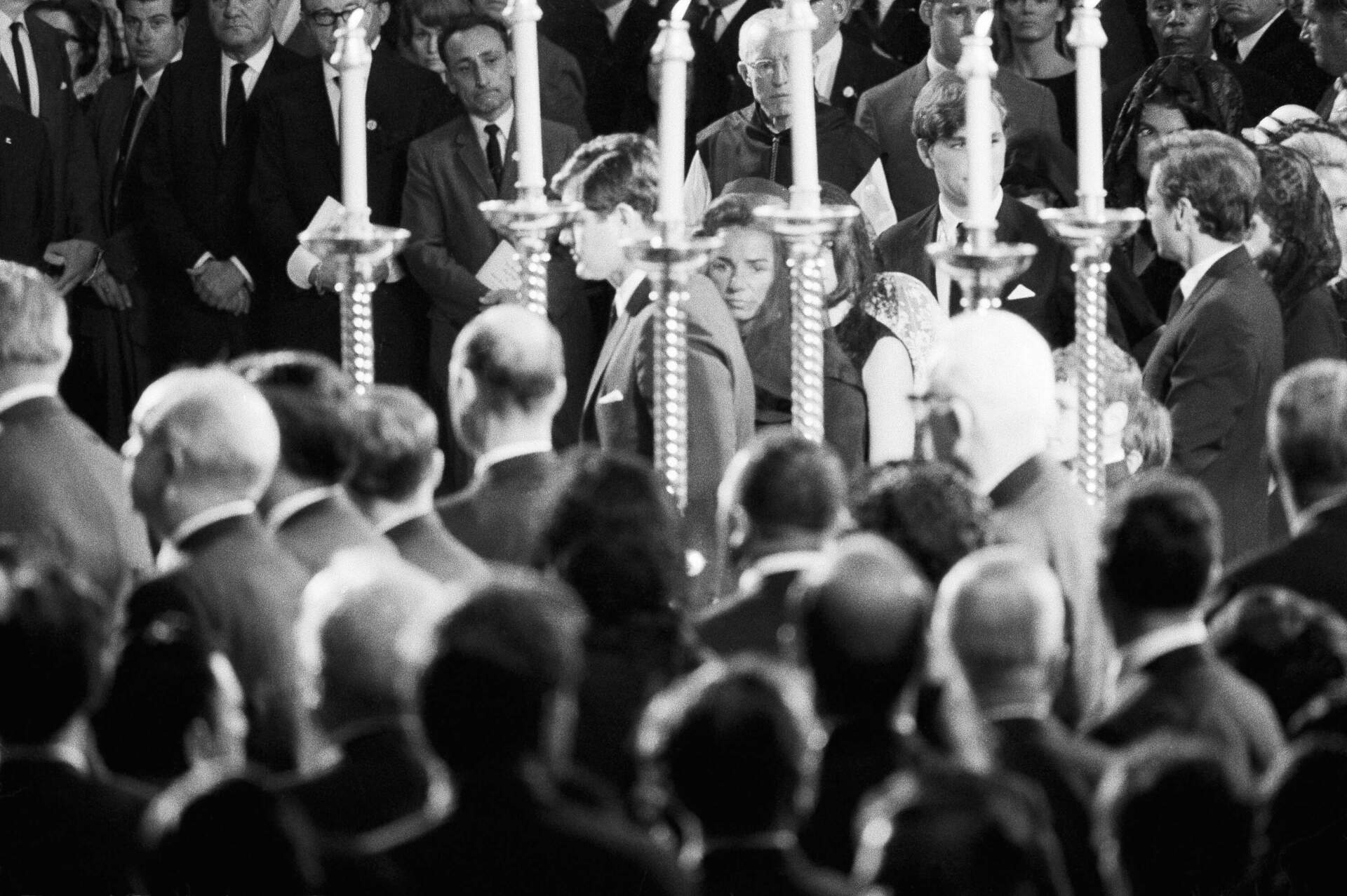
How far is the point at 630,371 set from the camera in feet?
18.2

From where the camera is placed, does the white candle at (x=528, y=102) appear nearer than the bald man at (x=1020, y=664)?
No

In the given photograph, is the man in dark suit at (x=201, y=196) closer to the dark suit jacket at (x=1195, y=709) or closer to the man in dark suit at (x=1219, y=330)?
the man in dark suit at (x=1219, y=330)

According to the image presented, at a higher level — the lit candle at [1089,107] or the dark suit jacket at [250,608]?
the lit candle at [1089,107]

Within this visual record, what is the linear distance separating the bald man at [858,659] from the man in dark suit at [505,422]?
47.1 inches

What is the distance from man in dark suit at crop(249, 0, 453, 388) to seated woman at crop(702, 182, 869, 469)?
1620 millimetres

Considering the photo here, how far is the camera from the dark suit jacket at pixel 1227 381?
6176 mm

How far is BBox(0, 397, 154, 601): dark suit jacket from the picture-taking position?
4.53m

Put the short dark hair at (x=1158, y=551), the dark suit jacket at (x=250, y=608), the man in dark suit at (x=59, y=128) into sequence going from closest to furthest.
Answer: the short dark hair at (x=1158, y=551) → the dark suit jacket at (x=250, y=608) → the man in dark suit at (x=59, y=128)

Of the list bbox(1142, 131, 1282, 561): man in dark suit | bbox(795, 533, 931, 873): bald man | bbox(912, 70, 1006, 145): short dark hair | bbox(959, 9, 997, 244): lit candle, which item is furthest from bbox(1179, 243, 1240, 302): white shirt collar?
bbox(795, 533, 931, 873): bald man

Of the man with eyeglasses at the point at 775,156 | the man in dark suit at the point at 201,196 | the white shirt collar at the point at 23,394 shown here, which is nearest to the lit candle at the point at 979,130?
the white shirt collar at the point at 23,394

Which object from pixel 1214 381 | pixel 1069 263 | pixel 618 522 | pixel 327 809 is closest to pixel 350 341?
pixel 618 522

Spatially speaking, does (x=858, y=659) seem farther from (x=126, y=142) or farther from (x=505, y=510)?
(x=126, y=142)

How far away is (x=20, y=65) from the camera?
8164 millimetres

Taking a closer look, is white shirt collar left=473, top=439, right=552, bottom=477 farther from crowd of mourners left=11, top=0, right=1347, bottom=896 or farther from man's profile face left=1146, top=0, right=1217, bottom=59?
man's profile face left=1146, top=0, right=1217, bottom=59
